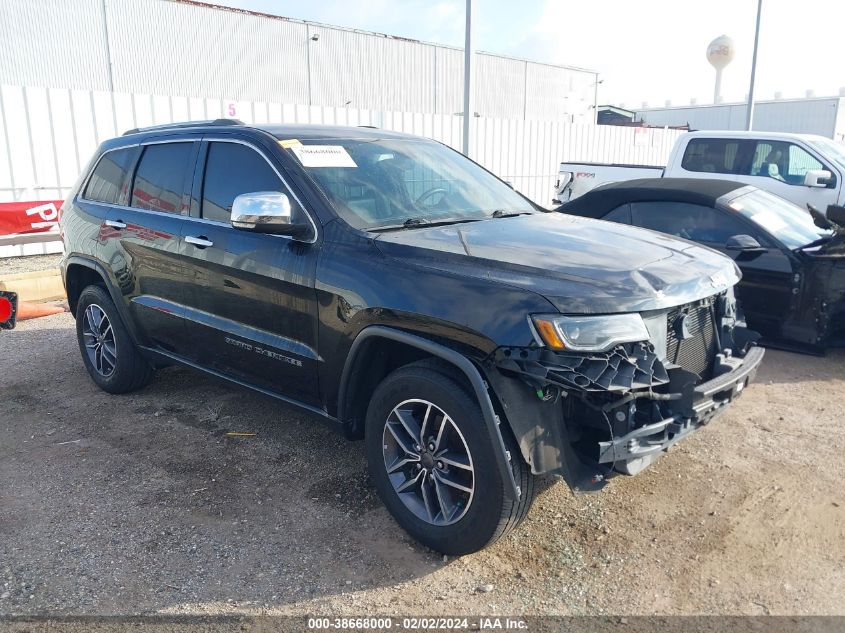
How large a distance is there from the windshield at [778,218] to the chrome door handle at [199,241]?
4330 millimetres

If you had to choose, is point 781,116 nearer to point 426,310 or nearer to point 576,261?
point 576,261

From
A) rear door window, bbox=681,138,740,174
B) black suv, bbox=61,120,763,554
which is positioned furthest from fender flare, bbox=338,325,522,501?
rear door window, bbox=681,138,740,174

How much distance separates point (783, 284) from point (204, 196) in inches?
176

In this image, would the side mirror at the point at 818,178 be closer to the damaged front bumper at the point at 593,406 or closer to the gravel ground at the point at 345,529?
the gravel ground at the point at 345,529

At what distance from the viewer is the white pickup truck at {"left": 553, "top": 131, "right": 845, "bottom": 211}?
916 centimetres

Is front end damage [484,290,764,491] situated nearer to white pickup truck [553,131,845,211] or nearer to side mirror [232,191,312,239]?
side mirror [232,191,312,239]

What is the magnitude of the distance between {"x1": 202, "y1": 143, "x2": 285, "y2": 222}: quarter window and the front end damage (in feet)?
5.96

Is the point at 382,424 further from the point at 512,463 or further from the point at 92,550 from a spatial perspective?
the point at 92,550

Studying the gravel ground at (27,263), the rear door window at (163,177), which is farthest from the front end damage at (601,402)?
the gravel ground at (27,263)

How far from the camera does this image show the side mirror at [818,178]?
29.7 feet

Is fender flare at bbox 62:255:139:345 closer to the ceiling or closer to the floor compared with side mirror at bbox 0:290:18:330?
closer to the ceiling

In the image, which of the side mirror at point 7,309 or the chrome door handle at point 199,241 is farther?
the side mirror at point 7,309

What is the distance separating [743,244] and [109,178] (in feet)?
16.1

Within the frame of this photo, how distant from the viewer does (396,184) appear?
3910 millimetres
